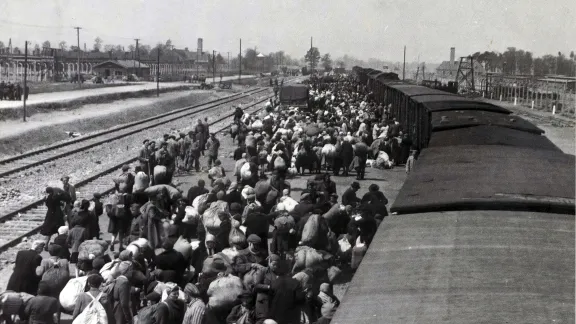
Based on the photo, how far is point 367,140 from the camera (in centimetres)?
2180

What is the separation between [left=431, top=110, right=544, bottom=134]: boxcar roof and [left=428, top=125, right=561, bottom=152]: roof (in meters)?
0.45

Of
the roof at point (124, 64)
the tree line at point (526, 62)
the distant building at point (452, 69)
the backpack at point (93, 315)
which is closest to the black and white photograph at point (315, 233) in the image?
the backpack at point (93, 315)

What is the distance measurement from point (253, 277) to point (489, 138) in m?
6.10

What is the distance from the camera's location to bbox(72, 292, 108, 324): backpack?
6.71m

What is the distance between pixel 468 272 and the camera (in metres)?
4.50

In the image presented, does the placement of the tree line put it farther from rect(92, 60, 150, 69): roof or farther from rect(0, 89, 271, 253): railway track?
rect(0, 89, 271, 253): railway track

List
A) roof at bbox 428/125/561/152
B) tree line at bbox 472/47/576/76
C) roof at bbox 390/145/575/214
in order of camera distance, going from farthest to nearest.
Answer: tree line at bbox 472/47/576/76
roof at bbox 428/125/561/152
roof at bbox 390/145/575/214

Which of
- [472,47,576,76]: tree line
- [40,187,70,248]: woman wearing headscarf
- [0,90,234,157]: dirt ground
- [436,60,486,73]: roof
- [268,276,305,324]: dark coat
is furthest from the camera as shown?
[472,47,576,76]: tree line

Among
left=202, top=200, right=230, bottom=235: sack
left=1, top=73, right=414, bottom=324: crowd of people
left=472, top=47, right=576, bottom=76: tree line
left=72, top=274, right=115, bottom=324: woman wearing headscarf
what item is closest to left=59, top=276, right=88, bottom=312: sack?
left=1, top=73, right=414, bottom=324: crowd of people

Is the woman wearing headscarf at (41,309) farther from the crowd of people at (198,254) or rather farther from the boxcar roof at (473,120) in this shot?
the boxcar roof at (473,120)

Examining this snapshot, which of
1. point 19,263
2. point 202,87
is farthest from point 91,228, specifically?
point 202,87

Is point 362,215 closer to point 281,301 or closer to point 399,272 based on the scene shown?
point 281,301

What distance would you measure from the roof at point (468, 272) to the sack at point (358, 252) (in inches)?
161

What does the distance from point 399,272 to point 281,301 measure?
2579mm
